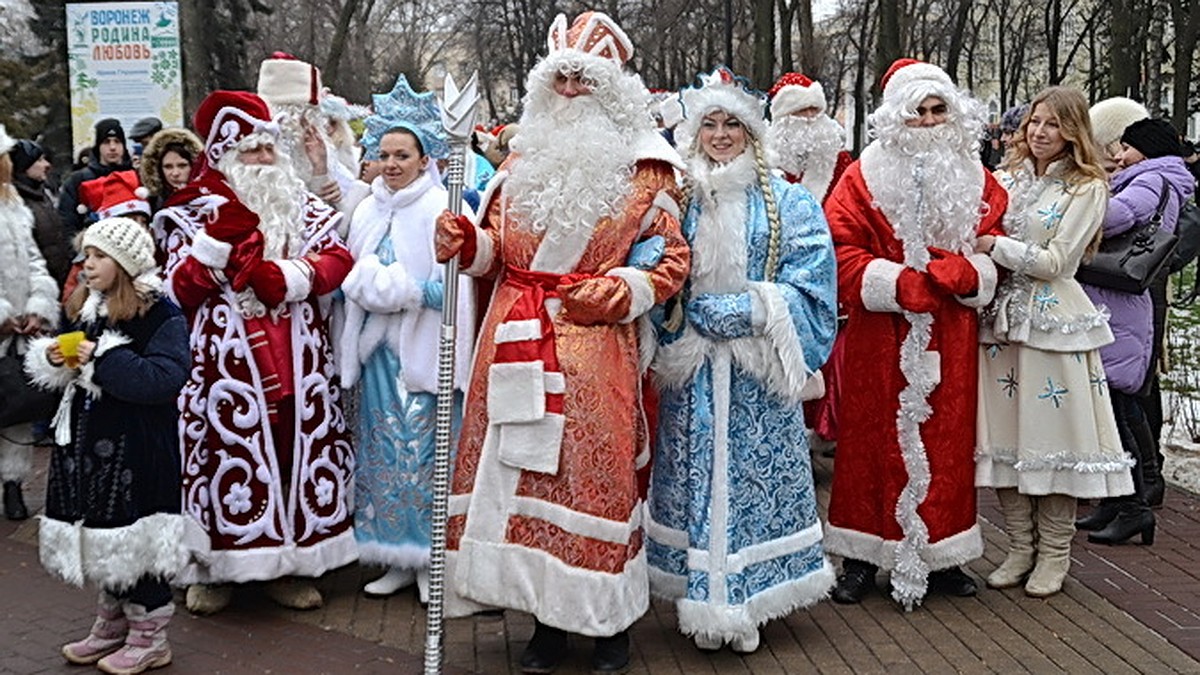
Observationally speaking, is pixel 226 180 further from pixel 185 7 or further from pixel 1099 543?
pixel 185 7

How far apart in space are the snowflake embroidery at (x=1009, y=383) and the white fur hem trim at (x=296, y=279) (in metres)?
2.96

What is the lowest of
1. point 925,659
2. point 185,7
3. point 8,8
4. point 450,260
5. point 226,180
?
point 925,659

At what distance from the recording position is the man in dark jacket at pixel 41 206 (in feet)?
26.1

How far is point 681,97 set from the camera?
5.23 m

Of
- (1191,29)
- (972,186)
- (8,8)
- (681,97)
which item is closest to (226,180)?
(681,97)

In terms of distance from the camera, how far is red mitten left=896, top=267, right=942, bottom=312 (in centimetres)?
538

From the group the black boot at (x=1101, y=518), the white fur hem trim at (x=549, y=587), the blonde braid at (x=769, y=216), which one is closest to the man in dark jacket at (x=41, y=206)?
the white fur hem trim at (x=549, y=587)

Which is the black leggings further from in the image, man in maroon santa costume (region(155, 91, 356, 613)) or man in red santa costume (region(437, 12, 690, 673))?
man in maroon santa costume (region(155, 91, 356, 613))

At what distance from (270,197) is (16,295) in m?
2.29

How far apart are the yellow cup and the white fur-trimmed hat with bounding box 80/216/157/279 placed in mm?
288

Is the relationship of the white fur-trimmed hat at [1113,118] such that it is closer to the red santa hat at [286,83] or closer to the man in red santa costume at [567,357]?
the man in red santa costume at [567,357]

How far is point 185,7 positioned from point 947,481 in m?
13.3

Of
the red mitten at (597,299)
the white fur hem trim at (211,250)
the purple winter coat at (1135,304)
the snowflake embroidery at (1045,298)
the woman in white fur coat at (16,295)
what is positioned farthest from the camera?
the woman in white fur coat at (16,295)

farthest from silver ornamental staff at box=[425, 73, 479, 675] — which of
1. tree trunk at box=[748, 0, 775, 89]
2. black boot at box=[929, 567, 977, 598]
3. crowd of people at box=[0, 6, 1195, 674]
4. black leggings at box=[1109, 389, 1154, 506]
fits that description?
tree trunk at box=[748, 0, 775, 89]
